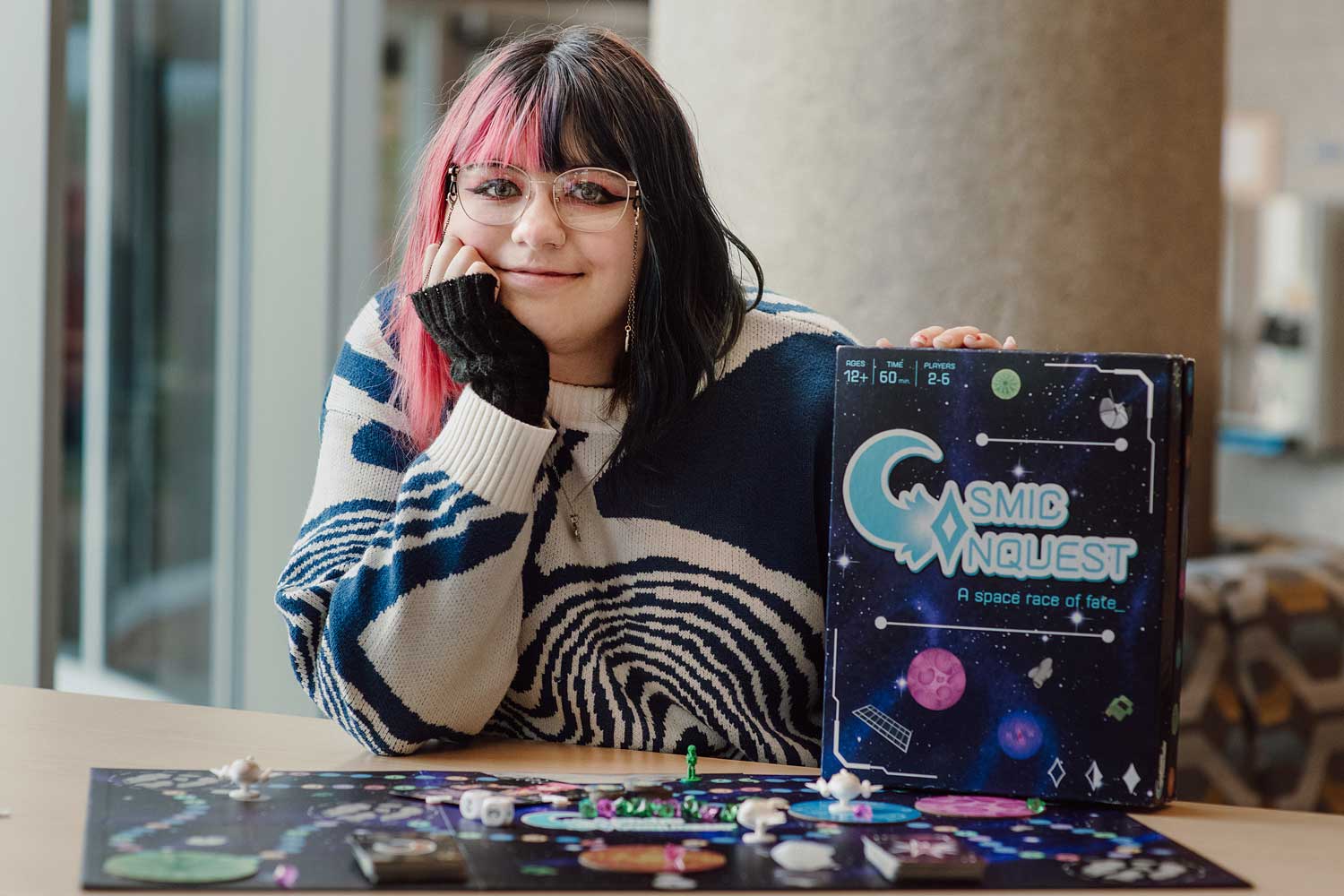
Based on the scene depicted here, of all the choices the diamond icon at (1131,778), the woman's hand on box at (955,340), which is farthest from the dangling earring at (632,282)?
the diamond icon at (1131,778)

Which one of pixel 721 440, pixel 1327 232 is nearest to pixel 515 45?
pixel 721 440

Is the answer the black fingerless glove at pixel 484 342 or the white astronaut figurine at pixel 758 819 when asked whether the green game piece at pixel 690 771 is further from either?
the black fingerless glove at pixel 484 342

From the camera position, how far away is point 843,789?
984mm

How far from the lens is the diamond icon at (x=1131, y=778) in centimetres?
100

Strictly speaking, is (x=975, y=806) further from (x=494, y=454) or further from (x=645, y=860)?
(x=494, y=454)

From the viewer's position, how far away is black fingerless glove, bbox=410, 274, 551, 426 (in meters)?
1.28

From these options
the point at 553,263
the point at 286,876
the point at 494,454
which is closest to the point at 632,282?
the point at 553,263

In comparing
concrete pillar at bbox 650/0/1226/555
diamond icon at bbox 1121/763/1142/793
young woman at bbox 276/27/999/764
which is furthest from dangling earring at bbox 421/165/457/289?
concrete pillar at bbox 650/0/1226/555

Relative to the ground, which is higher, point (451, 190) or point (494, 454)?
point (451, 190)

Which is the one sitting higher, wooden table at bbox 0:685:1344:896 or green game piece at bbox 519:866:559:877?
green game piece at bbox 519:866:559:877

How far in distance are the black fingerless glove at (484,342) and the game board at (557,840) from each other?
0.37 m

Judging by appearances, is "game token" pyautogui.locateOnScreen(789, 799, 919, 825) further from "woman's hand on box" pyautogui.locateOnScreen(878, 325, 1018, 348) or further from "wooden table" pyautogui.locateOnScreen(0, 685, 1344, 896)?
"woman's hand on box" pyautogui.locateOnScreen(878, 325, 1018, 348)

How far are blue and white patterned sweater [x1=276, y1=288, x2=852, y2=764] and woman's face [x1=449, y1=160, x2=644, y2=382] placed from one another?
0.33 feet

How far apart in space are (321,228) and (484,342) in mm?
1682
